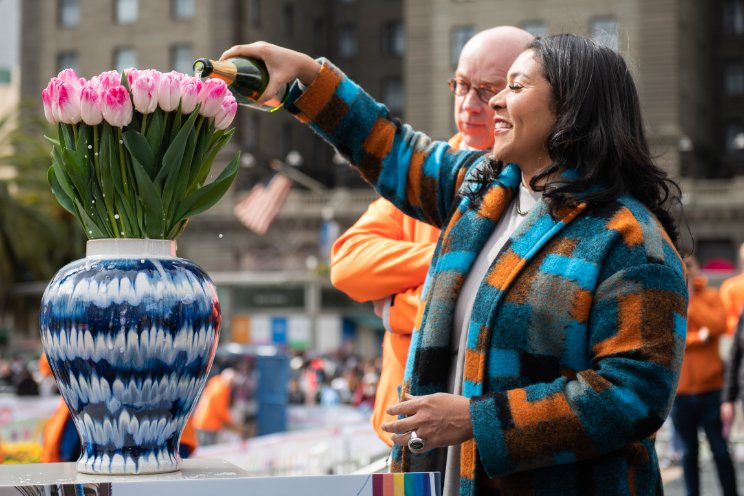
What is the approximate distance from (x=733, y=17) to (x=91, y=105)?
2684 inches

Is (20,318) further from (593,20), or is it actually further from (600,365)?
(600,365)

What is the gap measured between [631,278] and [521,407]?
0.35 m

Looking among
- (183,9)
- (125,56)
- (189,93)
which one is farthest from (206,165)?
(125,56)

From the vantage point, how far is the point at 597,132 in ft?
8.79

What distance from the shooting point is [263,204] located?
31672 millimetres

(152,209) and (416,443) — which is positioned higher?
(152,209)

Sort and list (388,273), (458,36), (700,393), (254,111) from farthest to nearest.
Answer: (254,111) < (458,36) < (700,393) < (388,273)

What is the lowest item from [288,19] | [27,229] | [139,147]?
[27,229]

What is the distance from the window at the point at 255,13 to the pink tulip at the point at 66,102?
6085cm

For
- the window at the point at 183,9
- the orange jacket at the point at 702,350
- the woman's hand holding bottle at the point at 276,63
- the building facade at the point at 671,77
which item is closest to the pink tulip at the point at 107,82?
the woman's hand holding bottle at the point at 276,63

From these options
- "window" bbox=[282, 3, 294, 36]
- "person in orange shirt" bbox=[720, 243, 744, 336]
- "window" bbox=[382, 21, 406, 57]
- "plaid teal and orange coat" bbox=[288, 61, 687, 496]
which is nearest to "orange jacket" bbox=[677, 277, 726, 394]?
"person in orange shirt" bbox=[720, 243, 744, 336]

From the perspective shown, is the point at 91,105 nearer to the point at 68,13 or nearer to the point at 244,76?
the point at 244,76

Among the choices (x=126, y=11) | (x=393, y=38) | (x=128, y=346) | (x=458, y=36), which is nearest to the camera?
(x=128, y=346)

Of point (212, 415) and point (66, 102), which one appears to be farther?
point (212, 415)
